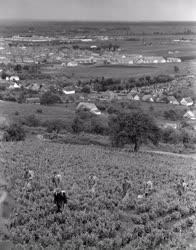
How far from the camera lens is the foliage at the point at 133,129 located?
36.5 m

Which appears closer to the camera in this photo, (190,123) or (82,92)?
(190,123)

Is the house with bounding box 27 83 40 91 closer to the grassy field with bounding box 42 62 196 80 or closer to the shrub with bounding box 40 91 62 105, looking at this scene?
the grassy field with bounding box 42 62 196 80

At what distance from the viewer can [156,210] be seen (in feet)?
55.5

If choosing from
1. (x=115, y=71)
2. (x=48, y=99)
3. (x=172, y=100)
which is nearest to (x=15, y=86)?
(x=48, y=99)

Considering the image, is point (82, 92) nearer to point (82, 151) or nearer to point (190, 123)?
point (190, 123)

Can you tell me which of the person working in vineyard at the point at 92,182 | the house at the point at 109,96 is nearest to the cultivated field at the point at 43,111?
the house at the point at 109,96

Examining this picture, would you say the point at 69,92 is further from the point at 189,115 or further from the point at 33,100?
the point at 189,115

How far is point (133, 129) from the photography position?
1438 inches

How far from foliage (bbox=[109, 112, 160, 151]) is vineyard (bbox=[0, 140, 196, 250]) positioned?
10.1 meters

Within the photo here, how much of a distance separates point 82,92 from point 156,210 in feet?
252

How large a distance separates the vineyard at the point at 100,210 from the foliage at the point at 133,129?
10128mm

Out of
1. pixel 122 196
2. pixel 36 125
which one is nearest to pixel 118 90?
pixel 36 125

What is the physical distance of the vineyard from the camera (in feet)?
45.8

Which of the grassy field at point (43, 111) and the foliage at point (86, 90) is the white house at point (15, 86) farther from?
the grassy field at point (43, 111)
